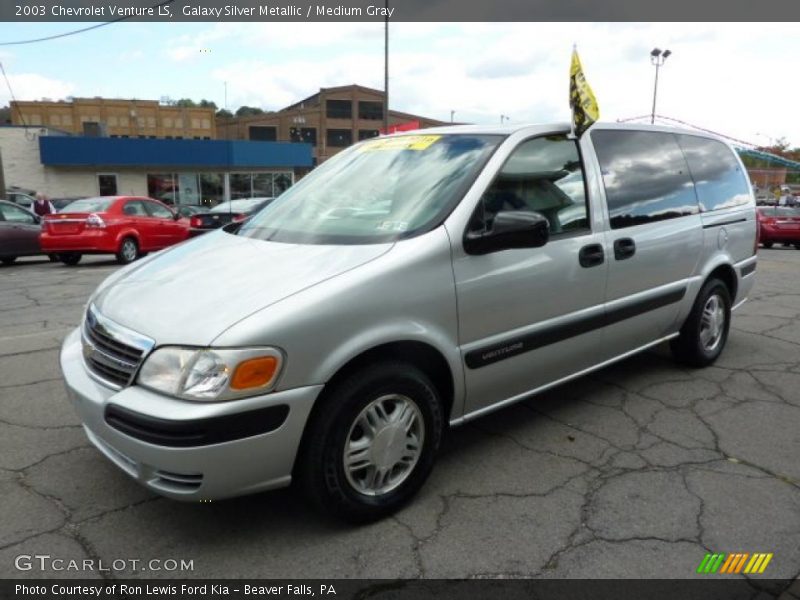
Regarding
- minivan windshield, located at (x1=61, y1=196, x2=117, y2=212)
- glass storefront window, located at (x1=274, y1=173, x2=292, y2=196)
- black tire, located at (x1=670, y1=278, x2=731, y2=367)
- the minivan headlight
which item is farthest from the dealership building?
the minivan headlight

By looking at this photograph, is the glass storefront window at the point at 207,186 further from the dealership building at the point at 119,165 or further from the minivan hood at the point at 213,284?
the minivan hood at the point at 213,284

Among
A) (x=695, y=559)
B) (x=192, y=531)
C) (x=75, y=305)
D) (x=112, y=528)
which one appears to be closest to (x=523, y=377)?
(x=695, y=559)

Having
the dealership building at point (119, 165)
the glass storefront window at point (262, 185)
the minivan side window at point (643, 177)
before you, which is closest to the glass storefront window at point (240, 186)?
the glass storefront window at point (262, 185)

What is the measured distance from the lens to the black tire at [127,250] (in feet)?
40.3

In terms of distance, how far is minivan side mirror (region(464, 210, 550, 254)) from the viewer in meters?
2.86

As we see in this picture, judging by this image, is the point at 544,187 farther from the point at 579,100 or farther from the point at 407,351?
the point at 407,351

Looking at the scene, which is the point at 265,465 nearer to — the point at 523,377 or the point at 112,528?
the point at 112,528

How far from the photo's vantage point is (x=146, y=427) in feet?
7.39

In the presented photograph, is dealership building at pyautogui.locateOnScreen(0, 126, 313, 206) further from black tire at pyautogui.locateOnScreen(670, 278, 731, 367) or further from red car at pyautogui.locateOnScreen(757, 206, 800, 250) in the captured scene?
black tire at pyautogui.locateOnScreen(670, 278, 731, 367)

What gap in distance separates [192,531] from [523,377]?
176 cm

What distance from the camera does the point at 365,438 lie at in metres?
2.59

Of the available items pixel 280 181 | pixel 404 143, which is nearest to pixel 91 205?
pixel 404 143
